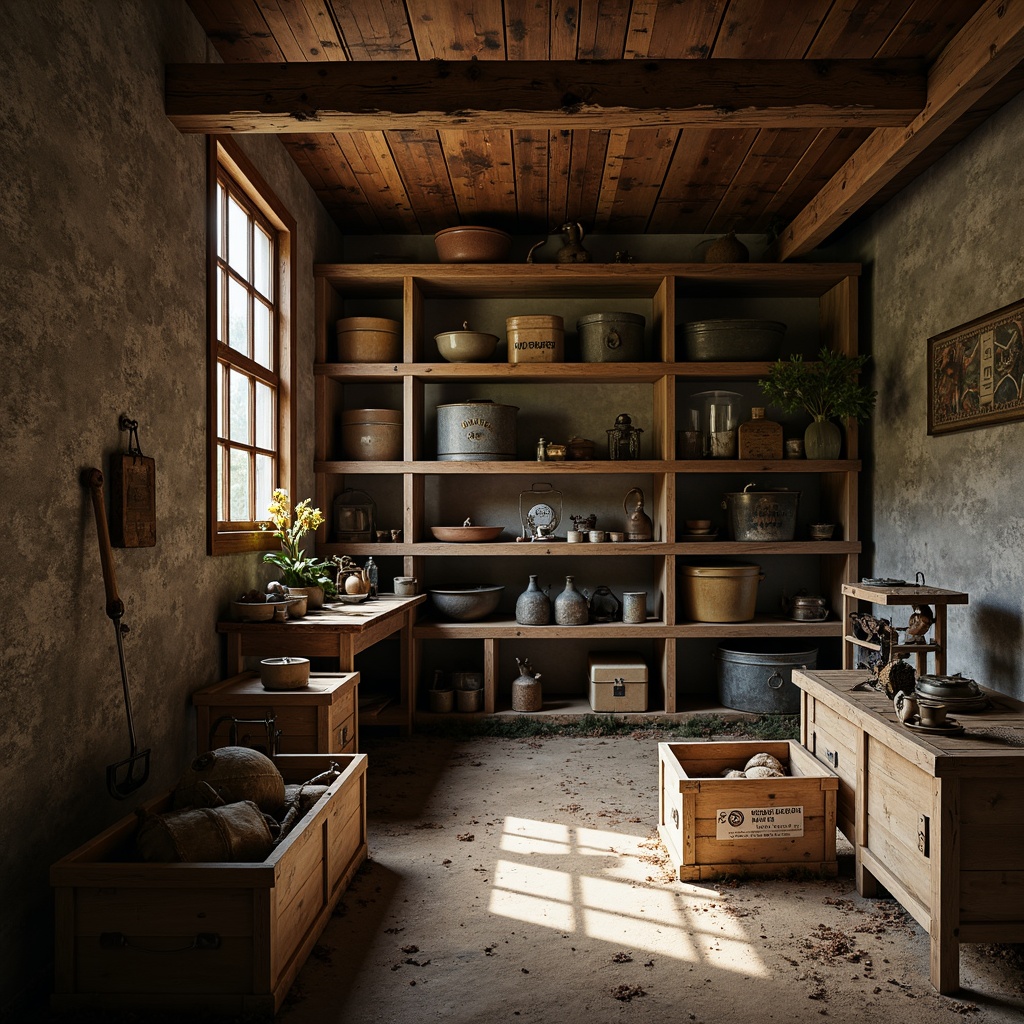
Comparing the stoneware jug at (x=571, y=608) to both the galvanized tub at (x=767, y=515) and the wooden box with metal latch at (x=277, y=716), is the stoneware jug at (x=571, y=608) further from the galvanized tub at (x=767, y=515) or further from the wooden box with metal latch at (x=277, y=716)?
the wooden box with metal latch at (x=277, y=716)

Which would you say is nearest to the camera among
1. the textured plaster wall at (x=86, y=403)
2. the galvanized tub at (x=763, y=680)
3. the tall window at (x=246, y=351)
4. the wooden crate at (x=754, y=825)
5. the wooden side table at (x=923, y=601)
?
the textured plaster wall at (x=86, y=403)

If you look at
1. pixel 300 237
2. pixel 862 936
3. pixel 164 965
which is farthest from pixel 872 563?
pixel 164 965

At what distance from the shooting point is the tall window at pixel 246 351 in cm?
330

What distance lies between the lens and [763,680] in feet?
15.6

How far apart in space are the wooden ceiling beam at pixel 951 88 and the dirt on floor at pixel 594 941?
2.85 meters

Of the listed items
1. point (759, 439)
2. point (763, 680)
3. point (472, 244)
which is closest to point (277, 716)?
point (763, 680)

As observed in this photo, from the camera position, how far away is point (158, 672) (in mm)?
2756

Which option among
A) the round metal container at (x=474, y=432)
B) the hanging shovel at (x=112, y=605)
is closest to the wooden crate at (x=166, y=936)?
the hanging shovel at (x=112, y=605)

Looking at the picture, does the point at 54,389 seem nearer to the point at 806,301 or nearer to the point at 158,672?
the point at 158,672

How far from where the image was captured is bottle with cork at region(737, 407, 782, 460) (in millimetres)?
4883

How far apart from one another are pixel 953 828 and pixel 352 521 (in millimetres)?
3706

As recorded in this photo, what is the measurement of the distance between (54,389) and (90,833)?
128 centimetres

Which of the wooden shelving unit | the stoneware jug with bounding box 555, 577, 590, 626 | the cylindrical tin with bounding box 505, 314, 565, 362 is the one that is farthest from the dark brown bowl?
the stoneware jug with bounding box 555, 577, 590, 626

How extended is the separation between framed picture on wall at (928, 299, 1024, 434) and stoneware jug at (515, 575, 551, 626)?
2.36 meters
